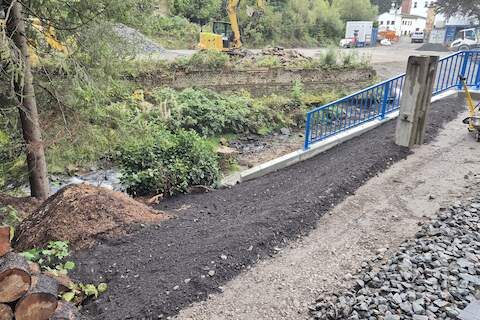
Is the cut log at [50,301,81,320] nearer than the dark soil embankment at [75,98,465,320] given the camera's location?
Yes

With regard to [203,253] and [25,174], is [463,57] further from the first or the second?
[25,174]

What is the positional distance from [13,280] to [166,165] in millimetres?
4806

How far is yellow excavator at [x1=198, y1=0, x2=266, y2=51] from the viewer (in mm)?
20859

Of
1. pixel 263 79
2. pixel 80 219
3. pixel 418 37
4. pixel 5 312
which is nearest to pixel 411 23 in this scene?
pixel 418 37

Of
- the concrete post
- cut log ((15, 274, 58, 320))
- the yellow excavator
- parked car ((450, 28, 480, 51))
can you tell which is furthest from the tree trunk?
parked car ((450, 28, 480, 51))

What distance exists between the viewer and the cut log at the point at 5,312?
127 inches

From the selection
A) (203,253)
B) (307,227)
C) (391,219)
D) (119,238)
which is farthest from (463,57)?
(119,238)

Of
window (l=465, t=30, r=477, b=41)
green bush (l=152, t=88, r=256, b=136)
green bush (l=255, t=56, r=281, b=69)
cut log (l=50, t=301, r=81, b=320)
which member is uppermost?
window (l=465, t=30, r=477, b=41)

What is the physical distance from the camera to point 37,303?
3.35 meters

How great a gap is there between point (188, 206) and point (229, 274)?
2908mm

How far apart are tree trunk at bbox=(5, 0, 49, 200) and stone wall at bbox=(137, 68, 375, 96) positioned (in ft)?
30.7

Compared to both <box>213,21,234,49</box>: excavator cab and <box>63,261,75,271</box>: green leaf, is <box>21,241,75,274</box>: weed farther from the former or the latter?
<box>213,21,234,49</box>: excavator cab

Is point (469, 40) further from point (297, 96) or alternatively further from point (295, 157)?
point (295, 157)

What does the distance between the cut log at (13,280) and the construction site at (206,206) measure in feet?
0.05
